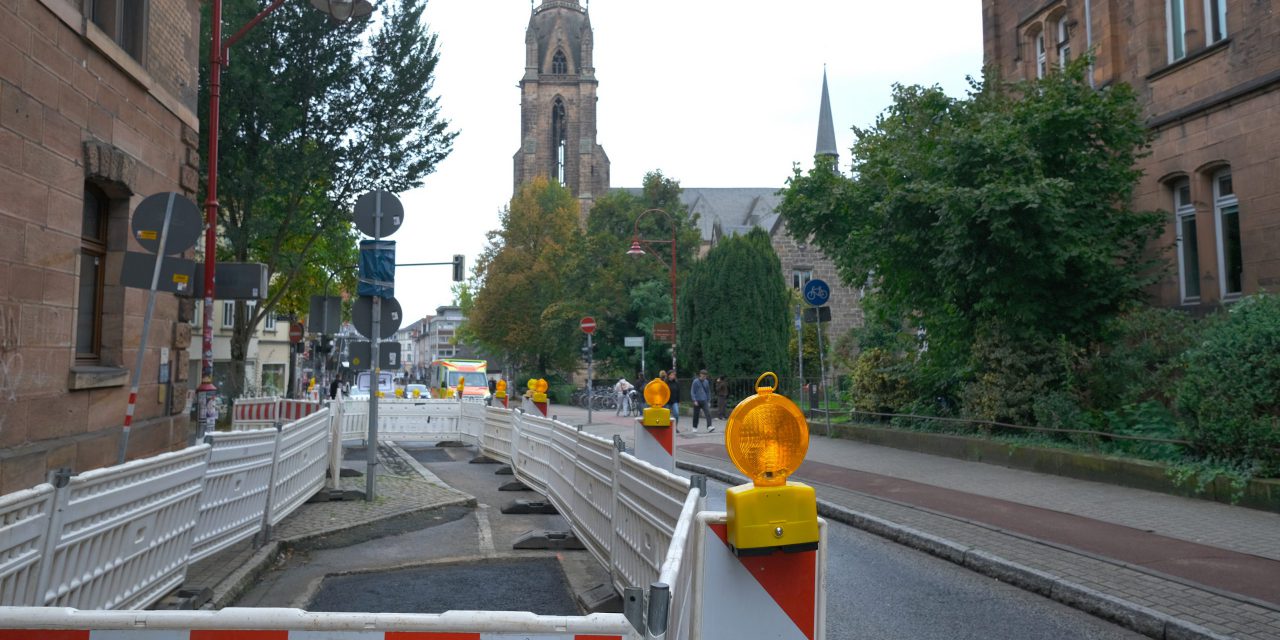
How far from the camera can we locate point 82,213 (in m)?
10.1

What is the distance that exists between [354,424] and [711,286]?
21.0 m

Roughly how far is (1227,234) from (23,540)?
16.0 metres

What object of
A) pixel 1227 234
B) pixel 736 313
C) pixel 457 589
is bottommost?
pixel 457 589

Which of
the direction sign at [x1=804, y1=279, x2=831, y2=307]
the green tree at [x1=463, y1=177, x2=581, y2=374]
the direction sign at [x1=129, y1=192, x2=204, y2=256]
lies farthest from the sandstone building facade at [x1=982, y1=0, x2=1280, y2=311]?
the green tree at [x1=463, y1=177, x2=581, y2=374]

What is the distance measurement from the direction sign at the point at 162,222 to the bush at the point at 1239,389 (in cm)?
1022

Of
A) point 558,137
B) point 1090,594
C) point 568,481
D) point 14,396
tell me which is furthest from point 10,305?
point 558,137

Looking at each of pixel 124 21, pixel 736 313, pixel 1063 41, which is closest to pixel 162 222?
pixel 124 21

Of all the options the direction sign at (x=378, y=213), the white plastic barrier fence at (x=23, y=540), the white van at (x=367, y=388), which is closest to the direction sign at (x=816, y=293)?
the direction sign at (x=378, y=213)

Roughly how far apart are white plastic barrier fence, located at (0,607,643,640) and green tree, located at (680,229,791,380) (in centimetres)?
3604

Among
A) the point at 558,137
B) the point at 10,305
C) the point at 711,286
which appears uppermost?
the point at 558,137

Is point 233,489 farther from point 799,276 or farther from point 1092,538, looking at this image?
point 799,276

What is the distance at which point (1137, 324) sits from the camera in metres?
13.3

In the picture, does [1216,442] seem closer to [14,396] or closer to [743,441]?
[743,441]

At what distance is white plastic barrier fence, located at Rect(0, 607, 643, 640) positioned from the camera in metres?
2.25
